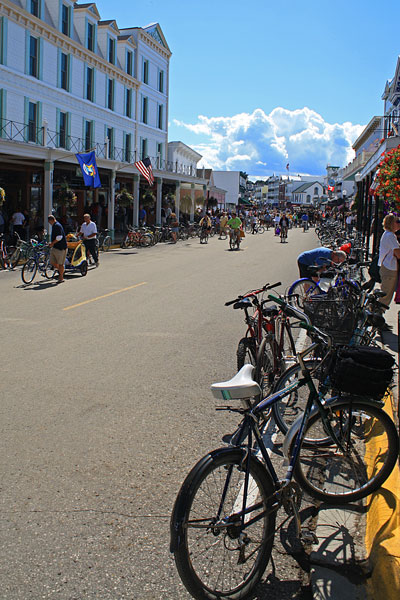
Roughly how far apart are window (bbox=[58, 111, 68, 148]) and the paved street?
67.1 feet

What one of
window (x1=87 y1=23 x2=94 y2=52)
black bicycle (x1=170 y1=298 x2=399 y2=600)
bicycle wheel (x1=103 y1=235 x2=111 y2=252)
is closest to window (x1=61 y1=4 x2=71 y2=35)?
window (x1=87 y1=23 x2=94 y2=52)

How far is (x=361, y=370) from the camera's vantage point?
393 cm

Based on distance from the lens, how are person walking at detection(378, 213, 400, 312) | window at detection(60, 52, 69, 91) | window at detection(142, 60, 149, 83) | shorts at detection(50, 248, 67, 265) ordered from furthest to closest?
window at detection(142, 60, 149, 83) → window at detection(60, 52, 69, 91) → shorts at detection(50, 248, 67, 265) → person walking at detection(378, 213, 400, 312)

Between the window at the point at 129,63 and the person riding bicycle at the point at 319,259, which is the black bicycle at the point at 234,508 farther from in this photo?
the window at the point at 129,63

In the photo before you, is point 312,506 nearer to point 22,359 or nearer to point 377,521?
point 377,521

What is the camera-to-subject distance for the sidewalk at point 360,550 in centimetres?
323

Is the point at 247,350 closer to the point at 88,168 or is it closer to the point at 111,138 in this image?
the point at 88,168

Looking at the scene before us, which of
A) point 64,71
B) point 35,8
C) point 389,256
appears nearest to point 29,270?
point 389,256

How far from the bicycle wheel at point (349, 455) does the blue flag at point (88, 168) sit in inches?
846

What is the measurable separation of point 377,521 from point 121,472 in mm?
1835

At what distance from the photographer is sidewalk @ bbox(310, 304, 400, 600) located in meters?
3.23

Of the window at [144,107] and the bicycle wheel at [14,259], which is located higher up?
the window at [144,107]

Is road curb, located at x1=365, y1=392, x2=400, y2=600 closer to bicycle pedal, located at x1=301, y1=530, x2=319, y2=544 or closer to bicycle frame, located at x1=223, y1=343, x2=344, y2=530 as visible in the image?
bicycle pedal, located at x1=301, y1=530, x2=319, y2=544

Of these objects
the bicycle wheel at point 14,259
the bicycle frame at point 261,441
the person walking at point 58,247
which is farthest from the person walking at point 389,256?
the bicycle wheel at point 14,259
